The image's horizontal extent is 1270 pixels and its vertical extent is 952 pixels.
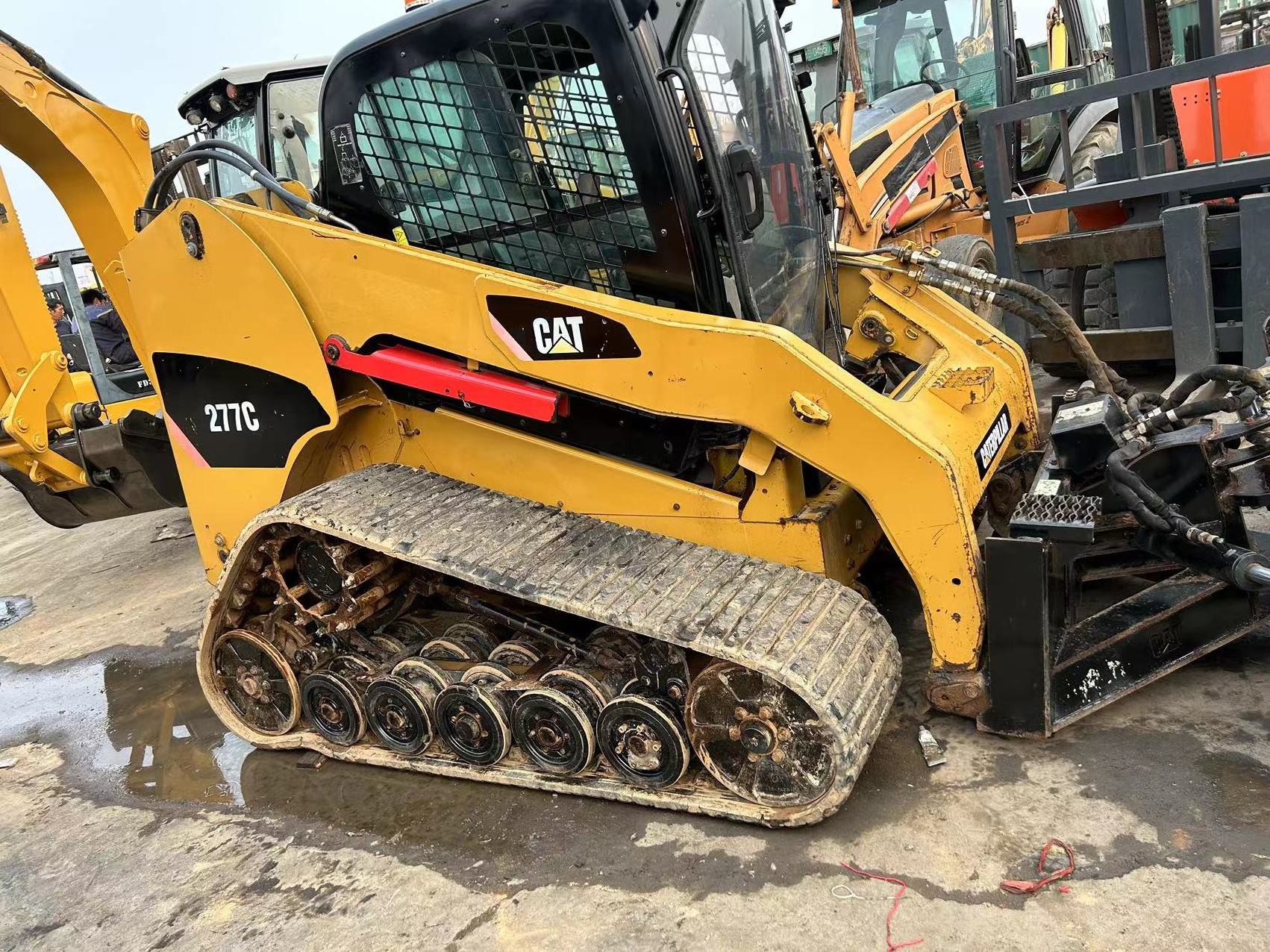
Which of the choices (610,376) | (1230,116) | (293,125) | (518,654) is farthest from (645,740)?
(1230,116)

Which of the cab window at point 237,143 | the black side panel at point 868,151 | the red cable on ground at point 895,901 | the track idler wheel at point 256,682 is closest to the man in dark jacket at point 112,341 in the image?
the cab window at point 237,143

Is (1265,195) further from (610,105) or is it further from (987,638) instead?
(610,105)

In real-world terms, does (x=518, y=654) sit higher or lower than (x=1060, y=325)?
lower

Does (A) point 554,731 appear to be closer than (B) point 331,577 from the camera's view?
Yes

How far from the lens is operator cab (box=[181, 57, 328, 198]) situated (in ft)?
14.3

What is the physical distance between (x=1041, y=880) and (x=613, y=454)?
65.1 inches

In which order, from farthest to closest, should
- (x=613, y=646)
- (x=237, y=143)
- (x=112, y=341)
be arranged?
1. (x=112, y=341)
2. (x=237, y=143)
3. (x=613, y=646)

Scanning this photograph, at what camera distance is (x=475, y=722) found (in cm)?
298

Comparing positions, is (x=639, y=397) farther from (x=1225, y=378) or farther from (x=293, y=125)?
(x=293, y=125)

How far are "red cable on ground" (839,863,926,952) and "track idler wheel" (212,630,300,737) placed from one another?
201cm

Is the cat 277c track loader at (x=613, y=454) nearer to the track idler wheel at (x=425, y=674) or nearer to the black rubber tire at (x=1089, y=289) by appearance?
the track idler wheel at (x=425, y=674)

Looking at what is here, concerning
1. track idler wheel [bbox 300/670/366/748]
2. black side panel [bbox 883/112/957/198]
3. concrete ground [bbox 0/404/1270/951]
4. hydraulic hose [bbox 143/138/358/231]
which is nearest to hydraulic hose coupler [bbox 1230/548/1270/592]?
concrete ground [bbox 0/404/1270/951]

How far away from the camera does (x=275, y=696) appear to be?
3.40 m

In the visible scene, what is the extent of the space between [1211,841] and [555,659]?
6.06 ft
